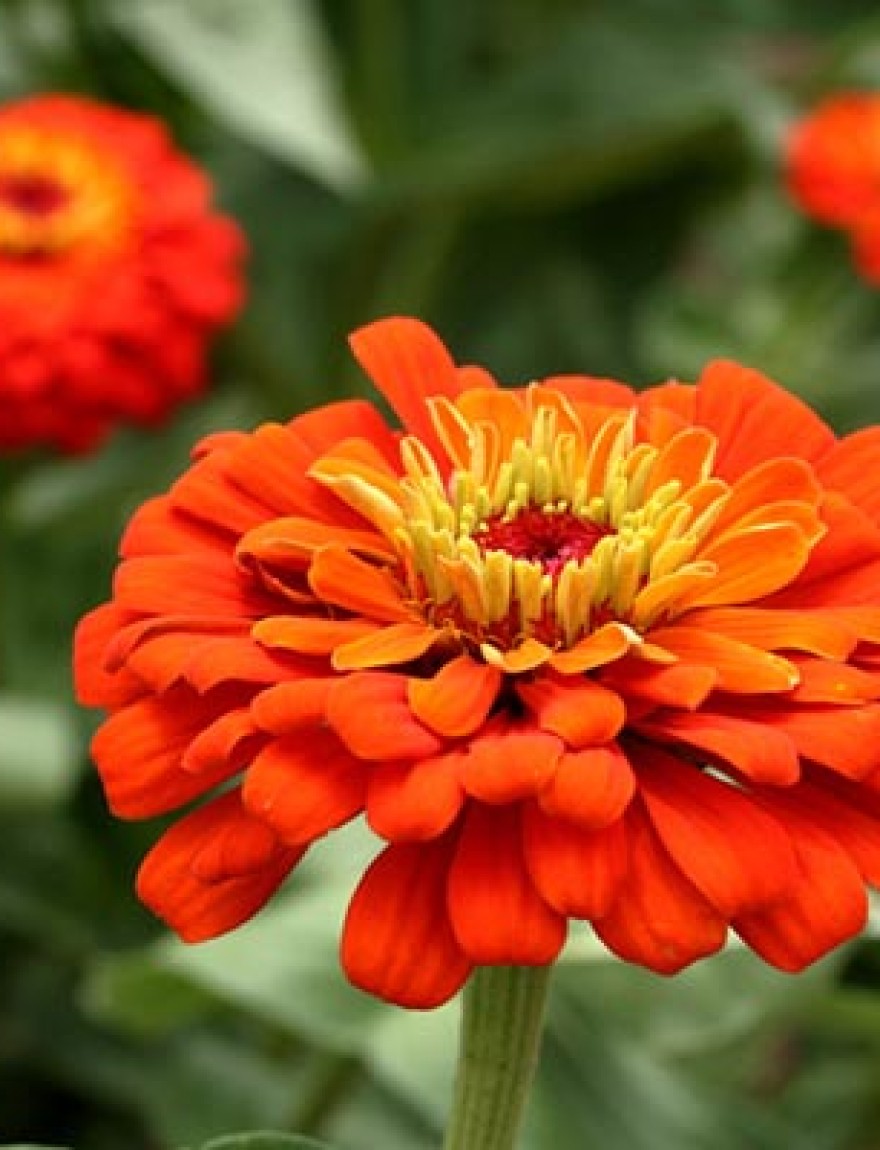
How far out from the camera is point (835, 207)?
1101 mm

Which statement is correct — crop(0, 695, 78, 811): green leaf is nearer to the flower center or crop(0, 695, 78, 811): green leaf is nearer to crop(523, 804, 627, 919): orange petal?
the flower center

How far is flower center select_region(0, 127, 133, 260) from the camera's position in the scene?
97cm

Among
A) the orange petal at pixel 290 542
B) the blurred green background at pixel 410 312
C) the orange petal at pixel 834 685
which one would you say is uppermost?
the orange petal at pixel 834 685

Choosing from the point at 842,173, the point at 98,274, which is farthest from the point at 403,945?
the point at 842,173

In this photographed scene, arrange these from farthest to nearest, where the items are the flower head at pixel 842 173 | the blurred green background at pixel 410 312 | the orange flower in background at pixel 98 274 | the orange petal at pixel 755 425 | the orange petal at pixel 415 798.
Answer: the flower head at pixel 842 173 → the orange flower in background at pixel 98 274 → the blurred green background at pixel 410 312 → the orange petal at pixel 755 425 → the orange petal at pixel 415 798

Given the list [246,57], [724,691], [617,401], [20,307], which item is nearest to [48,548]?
[20,307]

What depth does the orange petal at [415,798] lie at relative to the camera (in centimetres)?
39

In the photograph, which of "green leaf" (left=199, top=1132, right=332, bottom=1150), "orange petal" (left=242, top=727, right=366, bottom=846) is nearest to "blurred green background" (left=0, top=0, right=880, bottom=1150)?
"green leaf" (left=199, top=1132, right=332, bottom=1150)

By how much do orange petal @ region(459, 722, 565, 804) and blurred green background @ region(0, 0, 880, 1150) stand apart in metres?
0.12

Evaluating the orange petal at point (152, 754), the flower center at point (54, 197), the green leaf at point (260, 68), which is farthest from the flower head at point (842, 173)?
the orange petal at point (152, 754)

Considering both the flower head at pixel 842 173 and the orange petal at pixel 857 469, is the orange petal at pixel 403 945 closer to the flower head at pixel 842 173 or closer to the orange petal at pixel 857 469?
the orange petal at pixel 857 469

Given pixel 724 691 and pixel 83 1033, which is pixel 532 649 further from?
pixel 83 1033

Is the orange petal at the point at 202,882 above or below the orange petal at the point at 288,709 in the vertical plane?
below

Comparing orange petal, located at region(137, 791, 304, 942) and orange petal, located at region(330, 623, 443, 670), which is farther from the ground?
orange petal, located at region(330, 623, 443, 670)
